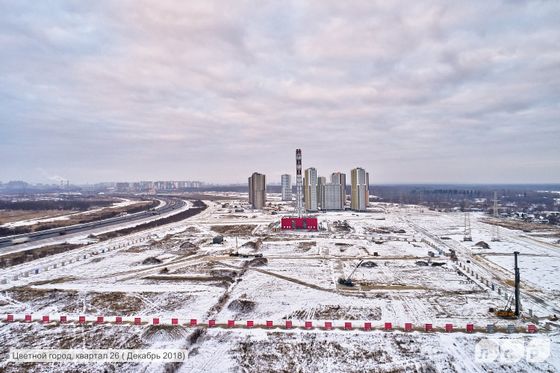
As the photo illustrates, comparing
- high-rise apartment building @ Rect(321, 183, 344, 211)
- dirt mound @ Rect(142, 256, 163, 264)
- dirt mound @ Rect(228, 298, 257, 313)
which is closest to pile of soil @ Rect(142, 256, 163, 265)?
dirt mound @ Rect(142, 256, 163, 264)

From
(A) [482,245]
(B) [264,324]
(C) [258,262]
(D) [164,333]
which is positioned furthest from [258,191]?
(D) [164,333]

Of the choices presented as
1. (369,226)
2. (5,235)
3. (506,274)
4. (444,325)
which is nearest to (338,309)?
(444,325)

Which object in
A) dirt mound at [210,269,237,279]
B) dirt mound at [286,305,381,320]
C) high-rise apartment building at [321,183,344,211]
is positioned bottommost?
dirt mound at [286,305,381,320]

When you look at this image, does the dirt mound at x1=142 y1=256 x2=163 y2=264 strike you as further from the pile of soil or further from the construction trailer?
the construction trailer

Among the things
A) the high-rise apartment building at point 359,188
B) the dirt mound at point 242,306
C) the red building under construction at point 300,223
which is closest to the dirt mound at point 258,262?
the dirt mound at point 242,306

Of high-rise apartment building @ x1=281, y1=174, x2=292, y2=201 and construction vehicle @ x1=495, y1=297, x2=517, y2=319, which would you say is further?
high-rise apartment building @ x1=281, y1=174, x2=292, y2=201
